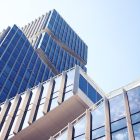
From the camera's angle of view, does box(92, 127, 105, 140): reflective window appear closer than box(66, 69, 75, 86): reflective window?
Yes

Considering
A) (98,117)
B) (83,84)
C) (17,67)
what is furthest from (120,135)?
(17,67)

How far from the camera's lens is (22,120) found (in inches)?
1436

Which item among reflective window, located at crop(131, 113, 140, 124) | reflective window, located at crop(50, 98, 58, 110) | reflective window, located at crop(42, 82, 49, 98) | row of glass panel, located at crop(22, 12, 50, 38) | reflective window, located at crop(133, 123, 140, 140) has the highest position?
row of glass panel, located at crop(22, 12, 50, 38)

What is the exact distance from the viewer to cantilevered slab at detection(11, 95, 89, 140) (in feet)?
115

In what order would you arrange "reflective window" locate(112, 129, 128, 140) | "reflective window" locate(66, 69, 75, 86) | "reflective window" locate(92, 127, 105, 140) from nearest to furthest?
"reflective window" locate(112, 129, 128, 140)
"reflective window" locate(92, 127, 105, 140)
"reflective window" locate(66, 69, 75, 86)

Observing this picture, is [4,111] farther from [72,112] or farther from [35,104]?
[72,112]

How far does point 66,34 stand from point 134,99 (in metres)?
108

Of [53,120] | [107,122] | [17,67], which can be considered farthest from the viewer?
[17,67]

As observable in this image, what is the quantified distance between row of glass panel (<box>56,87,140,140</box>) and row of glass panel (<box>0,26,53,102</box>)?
3749cm

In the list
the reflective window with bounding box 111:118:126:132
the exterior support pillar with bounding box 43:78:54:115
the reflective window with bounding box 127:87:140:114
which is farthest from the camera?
the exterior support pillar with bounding box 43:78:54:115

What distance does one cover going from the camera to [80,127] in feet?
92.7

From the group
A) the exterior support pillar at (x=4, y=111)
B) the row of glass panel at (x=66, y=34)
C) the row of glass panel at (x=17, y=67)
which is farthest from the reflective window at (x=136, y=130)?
the row of glass panel at (x=66, y=34)

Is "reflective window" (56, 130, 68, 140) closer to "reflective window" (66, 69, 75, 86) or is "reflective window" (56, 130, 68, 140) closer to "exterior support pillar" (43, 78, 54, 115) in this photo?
"exterior support pillar" (43, 78, 54, 115)

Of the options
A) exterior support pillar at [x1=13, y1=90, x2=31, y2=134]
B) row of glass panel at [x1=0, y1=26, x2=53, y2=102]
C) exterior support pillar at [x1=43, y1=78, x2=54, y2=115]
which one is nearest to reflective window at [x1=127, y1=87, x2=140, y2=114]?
exterior support pillar at [x1=43, y1=78, x2=54, y2=115]
